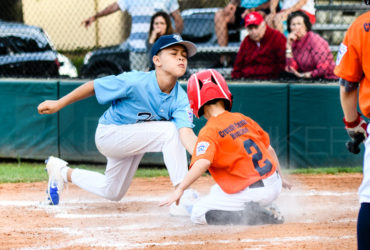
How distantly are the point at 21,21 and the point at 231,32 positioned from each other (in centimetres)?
351

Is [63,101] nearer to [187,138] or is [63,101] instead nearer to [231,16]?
[187,138]

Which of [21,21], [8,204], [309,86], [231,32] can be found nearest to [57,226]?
[8,204]

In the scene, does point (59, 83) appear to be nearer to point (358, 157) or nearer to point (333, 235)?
point (358, 157)

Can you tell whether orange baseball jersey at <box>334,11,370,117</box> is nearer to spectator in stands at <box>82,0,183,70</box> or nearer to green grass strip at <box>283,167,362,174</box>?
green grass strip at <box>283,167,362,174</box>

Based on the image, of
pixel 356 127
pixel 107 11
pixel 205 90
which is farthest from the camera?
pixel 107 11

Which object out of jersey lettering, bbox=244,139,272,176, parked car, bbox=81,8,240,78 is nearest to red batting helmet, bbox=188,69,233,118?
jersey lettering, bbox=244,139,272,176

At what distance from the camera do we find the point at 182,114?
191 inches

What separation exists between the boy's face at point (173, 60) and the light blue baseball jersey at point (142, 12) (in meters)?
3.17

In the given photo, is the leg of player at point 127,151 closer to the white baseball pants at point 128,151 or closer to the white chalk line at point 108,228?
the white baseball pants at point 128,151

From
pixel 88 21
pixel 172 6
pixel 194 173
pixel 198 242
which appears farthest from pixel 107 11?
pixel 198 242

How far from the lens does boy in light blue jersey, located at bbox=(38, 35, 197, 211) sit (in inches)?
187

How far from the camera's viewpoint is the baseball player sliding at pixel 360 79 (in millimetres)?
2630

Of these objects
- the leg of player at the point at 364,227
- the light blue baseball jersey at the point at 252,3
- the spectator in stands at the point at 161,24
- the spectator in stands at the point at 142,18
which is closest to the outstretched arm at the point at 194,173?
the leg of player at the point at 364,227

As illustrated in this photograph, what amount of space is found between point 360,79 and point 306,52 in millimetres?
4364
